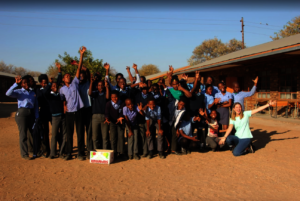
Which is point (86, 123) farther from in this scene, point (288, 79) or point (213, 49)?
point (213, 49)

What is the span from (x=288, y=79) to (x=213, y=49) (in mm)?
41119

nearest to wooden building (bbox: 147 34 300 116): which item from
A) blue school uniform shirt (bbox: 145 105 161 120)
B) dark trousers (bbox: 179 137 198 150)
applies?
dark trousers (bbox: 179 137 198 150)

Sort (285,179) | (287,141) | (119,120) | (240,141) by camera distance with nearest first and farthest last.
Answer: (285,179), (119,120), (240,141), (287,141)

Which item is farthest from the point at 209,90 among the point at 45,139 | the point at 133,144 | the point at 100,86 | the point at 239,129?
the point at 45,139

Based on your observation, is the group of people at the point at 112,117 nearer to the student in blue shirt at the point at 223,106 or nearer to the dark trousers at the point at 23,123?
the dark trousers at the point at 23,123

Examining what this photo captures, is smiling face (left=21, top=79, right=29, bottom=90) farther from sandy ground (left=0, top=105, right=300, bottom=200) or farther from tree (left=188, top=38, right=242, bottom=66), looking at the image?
tree (left=188, top=38, right=242, bottom=66)

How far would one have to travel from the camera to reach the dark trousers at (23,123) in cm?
548

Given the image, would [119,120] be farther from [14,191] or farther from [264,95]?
[264,95]

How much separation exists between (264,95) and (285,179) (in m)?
11.6

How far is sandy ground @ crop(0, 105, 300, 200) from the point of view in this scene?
3668mm

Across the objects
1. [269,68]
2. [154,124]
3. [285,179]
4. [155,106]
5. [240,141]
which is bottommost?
[285,179]

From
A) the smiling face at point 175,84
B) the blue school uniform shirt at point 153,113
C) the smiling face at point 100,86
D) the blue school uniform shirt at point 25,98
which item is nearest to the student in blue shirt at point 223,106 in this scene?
the smiling face at point 175,84

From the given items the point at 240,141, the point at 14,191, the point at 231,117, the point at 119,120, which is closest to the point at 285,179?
the point at 240,141

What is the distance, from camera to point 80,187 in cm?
399
